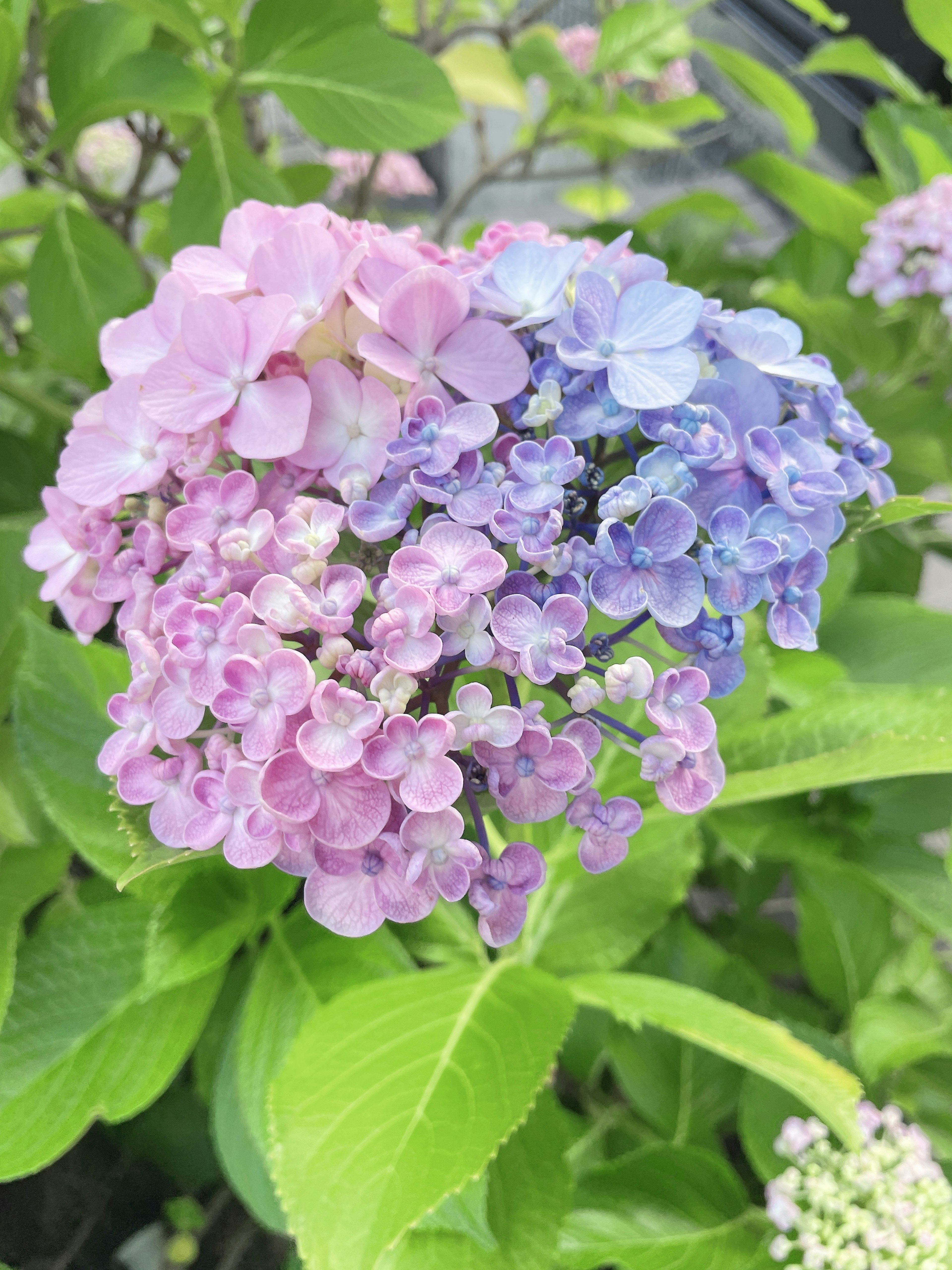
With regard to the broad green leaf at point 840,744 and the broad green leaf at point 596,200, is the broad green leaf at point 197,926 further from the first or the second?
the broad green leaf at point 596,200

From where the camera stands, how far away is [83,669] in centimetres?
51

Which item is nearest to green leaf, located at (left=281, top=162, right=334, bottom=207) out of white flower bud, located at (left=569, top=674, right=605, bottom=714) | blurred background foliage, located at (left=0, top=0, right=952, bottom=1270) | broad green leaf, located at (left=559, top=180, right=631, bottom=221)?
blurred background foliage, located at (left=0, top=0, right=952, bottom=1270)

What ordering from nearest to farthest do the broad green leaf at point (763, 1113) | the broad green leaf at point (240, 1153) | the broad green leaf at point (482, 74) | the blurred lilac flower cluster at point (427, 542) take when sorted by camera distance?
the blurred lilac flower cluster at point (427, 542) < the broad green leaf at point (240, 1153) < the broad green leaf at point (763, 1113) < the broad green leaf at point (482, 74)

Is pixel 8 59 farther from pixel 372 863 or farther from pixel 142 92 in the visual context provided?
pixel 372 863

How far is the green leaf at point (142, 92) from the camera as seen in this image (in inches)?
19.1

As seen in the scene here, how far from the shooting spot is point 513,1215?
431 millimetres

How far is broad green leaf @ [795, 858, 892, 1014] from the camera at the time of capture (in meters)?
0.71

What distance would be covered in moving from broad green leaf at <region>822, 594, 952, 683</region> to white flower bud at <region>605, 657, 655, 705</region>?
436 mm

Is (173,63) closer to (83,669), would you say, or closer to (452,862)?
(83,669)

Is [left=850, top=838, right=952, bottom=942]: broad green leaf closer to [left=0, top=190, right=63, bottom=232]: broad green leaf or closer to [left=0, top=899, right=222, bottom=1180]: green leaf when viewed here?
[left=0, top=899, right=222, bottom=1180]: green leaf

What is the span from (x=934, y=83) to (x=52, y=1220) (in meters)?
1.82

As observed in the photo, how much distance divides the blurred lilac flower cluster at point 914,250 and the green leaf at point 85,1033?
0.78 m

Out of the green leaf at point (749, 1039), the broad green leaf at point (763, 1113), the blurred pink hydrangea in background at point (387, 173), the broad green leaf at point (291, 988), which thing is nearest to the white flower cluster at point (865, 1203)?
the broad green leaf at point (763, 1113)

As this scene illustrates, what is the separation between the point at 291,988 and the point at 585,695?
332 mm
